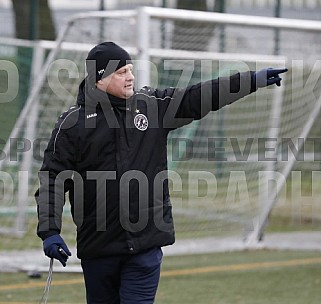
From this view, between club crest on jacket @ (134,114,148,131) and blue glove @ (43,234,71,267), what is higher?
club crest on jacket @ (134,114,148,131)

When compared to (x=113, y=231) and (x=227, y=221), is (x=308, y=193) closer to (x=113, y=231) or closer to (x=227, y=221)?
(x=227, y=221)

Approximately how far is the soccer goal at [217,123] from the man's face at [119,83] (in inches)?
187

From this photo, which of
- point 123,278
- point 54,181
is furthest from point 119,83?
point 123,278

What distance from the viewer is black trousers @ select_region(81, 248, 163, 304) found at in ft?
17.9

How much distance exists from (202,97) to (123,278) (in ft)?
3.55

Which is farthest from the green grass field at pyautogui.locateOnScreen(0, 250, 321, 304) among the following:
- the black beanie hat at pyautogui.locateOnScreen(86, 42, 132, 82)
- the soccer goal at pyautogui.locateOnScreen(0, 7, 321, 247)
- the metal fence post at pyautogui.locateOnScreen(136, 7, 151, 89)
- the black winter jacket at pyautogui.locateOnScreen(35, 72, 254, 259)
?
the black beanie hat at pyautogui.locateOnScreen(86, 42, 132, 82)

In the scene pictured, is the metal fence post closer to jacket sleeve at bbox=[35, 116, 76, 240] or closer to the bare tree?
jacket sleeve at bbox=[35, 116, 76, 240]

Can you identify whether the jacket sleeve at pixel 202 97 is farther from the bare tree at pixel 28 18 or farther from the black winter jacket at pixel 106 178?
Result: the bare tree at pixel 28 18

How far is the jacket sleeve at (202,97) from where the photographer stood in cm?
565

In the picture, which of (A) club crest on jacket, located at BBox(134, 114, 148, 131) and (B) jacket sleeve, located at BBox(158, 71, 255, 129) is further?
(B) jacket sleeve, located at BBox(158, 71, 255, 129)

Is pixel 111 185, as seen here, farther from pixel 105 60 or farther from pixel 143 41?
pixel 143 41

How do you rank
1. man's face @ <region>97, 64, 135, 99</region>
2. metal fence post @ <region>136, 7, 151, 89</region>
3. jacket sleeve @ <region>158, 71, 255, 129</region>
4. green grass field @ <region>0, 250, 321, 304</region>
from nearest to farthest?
man's face @ <region>97, 64, 135, 99</region>, jacket sleeve @ <region>158, 71, 255, 129</region>, green grass field @ <region>0, 250, 321, 304</region>, metal fence post @ <region>136, 7, 151, 89</region>

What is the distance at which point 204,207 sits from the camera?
39.8ft

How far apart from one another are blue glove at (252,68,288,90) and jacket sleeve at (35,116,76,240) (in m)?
1.04
